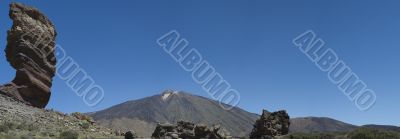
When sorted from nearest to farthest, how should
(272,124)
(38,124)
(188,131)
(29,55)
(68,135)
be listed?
(68,135) < (38,124) < (188,131) < (29,55) < (272,124)

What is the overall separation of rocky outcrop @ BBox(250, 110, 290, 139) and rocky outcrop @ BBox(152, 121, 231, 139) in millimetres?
5653

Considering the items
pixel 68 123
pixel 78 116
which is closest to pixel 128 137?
pixel 68 123

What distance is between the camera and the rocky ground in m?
32.0

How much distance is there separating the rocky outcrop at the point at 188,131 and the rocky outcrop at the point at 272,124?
5.65 meters

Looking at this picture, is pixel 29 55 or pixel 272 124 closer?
pixel 29 55

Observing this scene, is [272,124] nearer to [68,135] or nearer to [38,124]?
[68,135]

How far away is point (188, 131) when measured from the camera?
41031 millimetres

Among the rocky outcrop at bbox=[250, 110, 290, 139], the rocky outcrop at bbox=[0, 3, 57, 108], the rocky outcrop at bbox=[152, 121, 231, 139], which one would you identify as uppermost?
the rocky outcrop at bbox=[250, 110, 290, 139]

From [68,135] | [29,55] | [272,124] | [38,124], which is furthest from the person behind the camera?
[272,124]

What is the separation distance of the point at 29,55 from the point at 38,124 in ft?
25.4

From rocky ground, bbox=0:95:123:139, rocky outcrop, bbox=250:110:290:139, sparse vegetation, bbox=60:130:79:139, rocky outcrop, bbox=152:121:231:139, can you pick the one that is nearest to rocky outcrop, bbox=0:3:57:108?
rocky ground, bbox=0:95:123:139

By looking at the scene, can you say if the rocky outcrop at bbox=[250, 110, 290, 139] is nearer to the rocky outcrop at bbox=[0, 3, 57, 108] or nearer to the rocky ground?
the rocky ground

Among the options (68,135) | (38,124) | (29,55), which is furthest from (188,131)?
(29,55)

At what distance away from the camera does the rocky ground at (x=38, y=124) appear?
31955 millimetres
